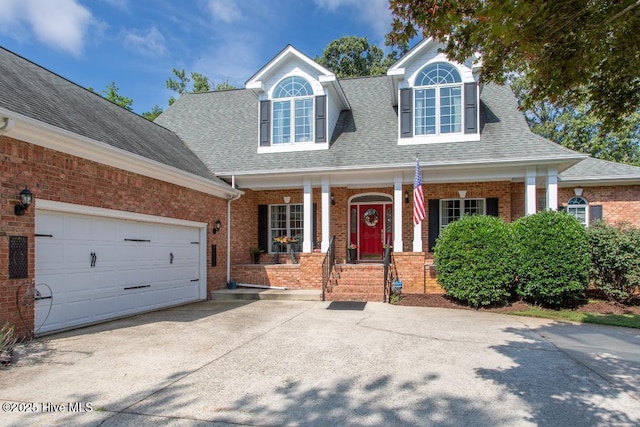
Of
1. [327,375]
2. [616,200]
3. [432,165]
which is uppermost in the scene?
[432,165]

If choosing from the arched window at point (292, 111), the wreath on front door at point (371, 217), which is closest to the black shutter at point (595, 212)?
the wreath on front door at point (371, 217)

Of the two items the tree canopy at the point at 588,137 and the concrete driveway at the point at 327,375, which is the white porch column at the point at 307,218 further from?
the tree canopy at the point at 588,137

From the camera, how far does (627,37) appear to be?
4.27 metres

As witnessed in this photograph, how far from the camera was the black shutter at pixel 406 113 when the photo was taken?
12.4 metres

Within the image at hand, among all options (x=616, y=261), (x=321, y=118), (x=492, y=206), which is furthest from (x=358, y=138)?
(x=616, y=261)

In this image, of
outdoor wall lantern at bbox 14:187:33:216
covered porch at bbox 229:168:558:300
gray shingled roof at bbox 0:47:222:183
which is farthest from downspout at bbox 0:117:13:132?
covered porch at bbox 229:168:558:300

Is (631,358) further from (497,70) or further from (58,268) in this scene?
(58,268)

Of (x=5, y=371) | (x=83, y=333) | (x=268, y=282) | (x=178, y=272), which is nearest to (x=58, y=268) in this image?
(x=83, y=333)

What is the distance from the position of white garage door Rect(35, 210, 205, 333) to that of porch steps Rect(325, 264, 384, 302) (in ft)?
12.9

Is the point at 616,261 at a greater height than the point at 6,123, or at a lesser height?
lesser

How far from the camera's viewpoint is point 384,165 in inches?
453

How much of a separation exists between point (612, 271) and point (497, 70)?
739 centimetres

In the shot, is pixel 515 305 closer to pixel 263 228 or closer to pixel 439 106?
pixel 439 106

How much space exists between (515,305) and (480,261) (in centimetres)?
139
